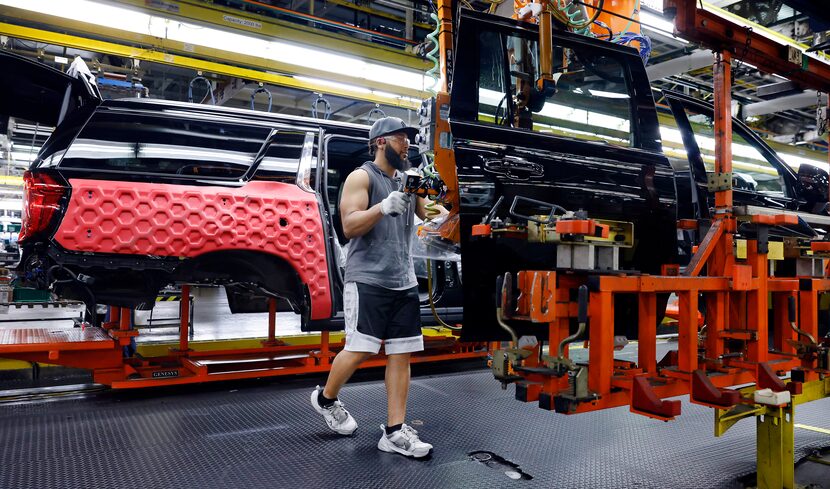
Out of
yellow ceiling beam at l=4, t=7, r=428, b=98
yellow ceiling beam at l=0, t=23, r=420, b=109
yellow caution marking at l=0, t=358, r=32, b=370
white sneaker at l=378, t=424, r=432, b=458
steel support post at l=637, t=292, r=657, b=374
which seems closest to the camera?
steel support post at l=637, t=292, r=657, b=374

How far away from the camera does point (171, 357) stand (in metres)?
3.88

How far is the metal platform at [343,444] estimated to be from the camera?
2.23 metres

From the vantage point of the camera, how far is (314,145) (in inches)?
147

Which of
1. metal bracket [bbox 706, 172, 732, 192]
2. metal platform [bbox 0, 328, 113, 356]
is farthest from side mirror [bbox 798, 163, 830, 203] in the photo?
metal platform [bbox 0, 328, 113, 356]

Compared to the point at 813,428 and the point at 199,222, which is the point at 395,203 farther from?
the point at 813,428

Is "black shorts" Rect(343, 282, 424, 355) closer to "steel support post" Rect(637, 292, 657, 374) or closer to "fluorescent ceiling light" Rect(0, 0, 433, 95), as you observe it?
"steel support post" Rect(637, 292, 657, 374)

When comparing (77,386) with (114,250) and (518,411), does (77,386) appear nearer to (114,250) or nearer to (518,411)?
(114,250)

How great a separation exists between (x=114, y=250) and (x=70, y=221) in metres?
0.26

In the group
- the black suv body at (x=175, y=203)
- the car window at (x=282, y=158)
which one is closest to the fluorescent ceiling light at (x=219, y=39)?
the black suv body at (x=175, y=203)

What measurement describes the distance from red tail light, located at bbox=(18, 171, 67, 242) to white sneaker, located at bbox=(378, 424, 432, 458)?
2168 mm

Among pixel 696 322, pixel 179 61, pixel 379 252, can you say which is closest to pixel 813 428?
pixel 696 322

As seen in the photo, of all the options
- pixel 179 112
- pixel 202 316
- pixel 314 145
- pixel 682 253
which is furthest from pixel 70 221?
pixel 202 316

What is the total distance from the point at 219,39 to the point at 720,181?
433 centimetres

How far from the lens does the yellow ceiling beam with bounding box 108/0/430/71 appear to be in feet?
14.7
